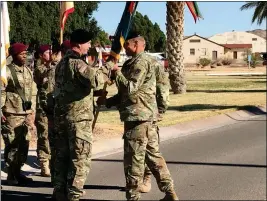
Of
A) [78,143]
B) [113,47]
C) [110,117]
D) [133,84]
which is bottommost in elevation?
[110,117]

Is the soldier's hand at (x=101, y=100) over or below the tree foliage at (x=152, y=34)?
below

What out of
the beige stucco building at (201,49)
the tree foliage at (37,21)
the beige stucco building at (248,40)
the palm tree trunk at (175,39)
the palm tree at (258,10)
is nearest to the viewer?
the palm tree trunk at (175,39)

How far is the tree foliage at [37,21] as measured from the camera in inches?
1479

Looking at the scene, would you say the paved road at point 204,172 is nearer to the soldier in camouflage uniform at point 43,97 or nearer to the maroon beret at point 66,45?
the soldier in camouflage uniform at point 43,97

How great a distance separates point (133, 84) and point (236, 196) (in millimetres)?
1737

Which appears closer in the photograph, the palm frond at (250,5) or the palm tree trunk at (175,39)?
the palm tree trunk at (175,39)

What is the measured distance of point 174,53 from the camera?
1986 cm

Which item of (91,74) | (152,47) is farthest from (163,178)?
(152,47)

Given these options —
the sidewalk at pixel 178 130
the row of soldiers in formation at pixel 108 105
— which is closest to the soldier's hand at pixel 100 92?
the row of soldiers in formation at pixel 108 105

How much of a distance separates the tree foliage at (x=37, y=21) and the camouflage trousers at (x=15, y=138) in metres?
31.0

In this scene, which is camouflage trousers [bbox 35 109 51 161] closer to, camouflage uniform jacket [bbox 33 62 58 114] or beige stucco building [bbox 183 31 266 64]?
camouflage uniform jacket [bbox 33 62 58 114]

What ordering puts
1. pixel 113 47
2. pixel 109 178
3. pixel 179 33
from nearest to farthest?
pixel 113 47
pixel 109 178
pixel 179 33

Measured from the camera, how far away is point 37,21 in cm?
3891

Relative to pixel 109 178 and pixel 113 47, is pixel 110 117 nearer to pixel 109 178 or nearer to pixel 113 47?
pixel 109 178
